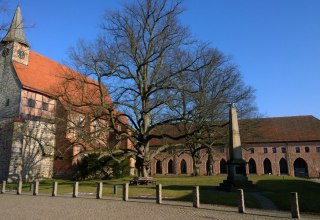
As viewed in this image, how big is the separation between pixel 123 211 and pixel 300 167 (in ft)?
178

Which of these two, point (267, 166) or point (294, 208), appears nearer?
point (294, 208)

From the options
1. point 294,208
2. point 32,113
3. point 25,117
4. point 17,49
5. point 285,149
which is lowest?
point 294,208

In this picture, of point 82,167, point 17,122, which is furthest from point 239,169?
point 17,122

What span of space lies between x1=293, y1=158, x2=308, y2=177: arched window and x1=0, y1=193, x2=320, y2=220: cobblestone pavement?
50.5 m

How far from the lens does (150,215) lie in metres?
10.6

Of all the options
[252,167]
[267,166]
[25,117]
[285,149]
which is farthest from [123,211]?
[252,167]

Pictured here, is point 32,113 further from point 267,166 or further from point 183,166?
point 267,166

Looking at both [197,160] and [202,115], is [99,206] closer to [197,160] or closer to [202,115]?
[202,115]

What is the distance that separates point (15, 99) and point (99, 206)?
1027 inches

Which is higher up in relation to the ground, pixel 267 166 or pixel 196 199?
pixel 267 166

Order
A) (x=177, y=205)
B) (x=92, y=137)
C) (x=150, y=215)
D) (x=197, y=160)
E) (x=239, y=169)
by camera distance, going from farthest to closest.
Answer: (x=197, y=160)
(x=92, y=137)
(x=239, y=169)
(x=177, y=205)
(x=150, y=215)

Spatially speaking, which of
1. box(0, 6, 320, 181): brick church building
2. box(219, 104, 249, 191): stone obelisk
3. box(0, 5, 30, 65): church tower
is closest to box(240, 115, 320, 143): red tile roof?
box(0, 6, 320, 181): brick church building

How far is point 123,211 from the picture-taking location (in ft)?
37.8

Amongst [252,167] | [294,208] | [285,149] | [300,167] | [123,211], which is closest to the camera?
[294,208]
